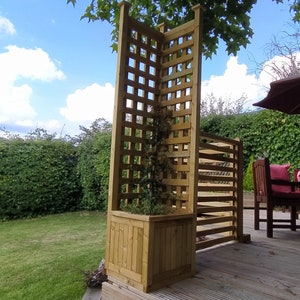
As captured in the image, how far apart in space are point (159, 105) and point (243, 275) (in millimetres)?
1514

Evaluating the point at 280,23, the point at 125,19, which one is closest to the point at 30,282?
the point at 125,19

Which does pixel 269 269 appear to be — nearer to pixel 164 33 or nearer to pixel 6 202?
pixel 164 33

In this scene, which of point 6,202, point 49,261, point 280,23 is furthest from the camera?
point 280,23

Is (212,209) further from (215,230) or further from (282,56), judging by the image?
(282,56)

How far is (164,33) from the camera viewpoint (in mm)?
2693

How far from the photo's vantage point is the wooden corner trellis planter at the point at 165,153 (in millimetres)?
1979

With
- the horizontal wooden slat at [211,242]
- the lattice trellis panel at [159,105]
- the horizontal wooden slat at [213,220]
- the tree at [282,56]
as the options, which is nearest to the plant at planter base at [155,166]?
the lattice trellis panel at [159,105]

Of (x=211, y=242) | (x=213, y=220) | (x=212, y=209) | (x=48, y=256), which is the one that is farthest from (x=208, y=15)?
(x=48, y=256)

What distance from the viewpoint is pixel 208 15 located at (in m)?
3.14

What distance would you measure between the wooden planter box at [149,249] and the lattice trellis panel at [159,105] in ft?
0.63

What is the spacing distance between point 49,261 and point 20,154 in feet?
13.3

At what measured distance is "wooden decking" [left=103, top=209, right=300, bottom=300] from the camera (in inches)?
73.3

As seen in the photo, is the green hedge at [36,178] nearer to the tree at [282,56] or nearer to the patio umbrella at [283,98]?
the patio umbrella at [283,98]

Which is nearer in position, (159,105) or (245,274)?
(245,274)
